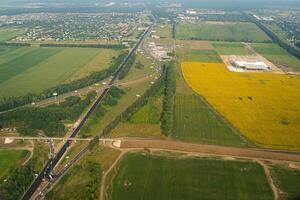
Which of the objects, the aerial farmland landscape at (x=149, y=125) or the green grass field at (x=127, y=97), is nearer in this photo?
the aerial farmland landscape at (x=149, y=125)

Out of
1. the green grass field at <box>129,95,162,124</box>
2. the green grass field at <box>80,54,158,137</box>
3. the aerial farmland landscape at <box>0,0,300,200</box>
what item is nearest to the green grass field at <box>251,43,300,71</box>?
the aerial farmland landscape at <box>0,0,300,200</box>

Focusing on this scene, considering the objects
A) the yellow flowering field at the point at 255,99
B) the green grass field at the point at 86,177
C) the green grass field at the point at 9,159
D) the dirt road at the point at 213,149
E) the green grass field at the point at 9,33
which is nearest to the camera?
the green grass field at the point at 86,177

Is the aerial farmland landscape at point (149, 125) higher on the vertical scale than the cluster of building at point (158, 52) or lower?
lower

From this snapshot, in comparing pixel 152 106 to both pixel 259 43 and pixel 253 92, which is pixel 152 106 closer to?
pixel 253 92

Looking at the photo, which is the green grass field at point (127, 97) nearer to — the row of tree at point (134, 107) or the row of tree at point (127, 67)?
the row of tree at point (127, 67)

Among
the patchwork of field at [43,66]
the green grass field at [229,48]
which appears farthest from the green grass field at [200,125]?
the green grass field at [229,48]

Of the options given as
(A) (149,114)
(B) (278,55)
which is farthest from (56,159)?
(B) (278,55)

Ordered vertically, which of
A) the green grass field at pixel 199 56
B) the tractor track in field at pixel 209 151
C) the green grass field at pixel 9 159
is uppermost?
the green grass field at pixel 199 56
